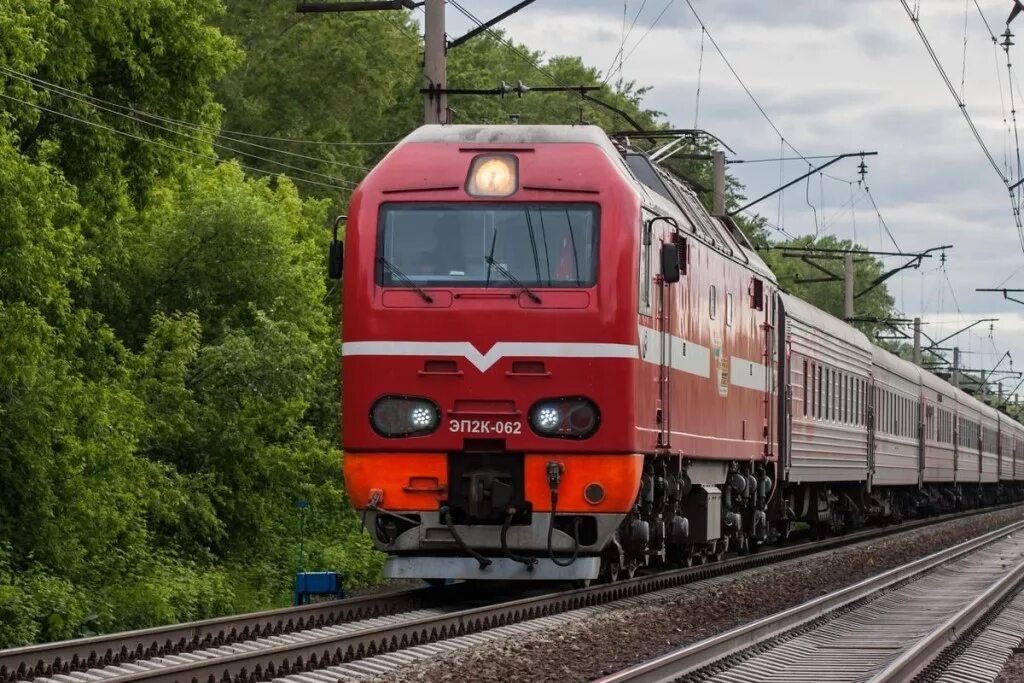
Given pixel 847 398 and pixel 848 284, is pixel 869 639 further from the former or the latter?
pixel 848 284

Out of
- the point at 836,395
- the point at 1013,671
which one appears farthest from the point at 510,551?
the point at 836,395

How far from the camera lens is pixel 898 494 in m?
39.0

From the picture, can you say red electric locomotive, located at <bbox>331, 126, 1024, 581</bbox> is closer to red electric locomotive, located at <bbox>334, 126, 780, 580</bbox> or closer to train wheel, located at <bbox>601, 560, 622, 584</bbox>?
red electric locomotive, located at <bbox>334, 126, 780, 580</bbox>

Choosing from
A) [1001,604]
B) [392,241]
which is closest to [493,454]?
[392,241]

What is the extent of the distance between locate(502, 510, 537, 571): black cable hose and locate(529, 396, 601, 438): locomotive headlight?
2.32 feet

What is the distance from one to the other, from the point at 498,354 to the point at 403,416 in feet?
2.89

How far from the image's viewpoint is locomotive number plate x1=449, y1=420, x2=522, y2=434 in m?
13.9

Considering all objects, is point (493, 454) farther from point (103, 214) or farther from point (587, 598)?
point (103, 214)

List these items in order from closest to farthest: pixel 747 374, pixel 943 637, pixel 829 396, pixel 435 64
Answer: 1. pixel 943 637
2. pixel 435 64
3. pixel 747 374
4. pixel 829 396

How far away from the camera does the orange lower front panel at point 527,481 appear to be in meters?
14.0

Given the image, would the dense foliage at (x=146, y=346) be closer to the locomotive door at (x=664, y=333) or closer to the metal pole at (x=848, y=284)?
the locomotive door at (x=664, y=333)

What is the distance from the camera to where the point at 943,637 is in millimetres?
12898

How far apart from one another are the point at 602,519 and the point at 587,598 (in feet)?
4.23

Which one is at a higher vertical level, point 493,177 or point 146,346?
point 493,177
